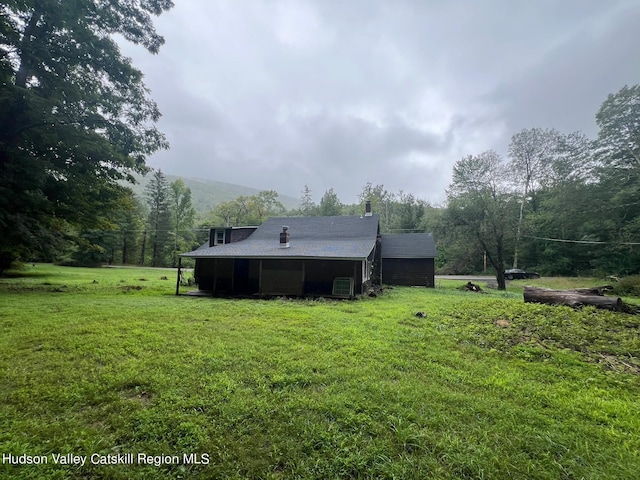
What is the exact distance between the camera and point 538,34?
Result: 41.5ft

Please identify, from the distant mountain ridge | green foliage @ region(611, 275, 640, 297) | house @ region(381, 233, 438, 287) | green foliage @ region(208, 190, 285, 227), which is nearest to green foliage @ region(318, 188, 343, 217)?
green foliage @ region(208, 190, 285, 227)

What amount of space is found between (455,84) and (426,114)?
10.4 m

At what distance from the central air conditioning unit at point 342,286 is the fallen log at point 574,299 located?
636 centimetres

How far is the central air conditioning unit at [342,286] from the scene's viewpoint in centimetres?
1209

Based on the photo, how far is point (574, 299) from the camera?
312 inches

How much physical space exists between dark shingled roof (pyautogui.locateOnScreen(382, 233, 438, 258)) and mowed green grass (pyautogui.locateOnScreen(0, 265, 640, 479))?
504 inches

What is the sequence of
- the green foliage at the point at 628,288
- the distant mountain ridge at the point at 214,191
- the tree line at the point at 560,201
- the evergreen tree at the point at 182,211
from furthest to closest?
the distant mountain ridge at the point at 214,191, the evergreen tree at the point at 182,211, the tree line at the point at 560,201, the green foliage at the point at 628,288

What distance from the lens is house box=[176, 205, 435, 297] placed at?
1198cm

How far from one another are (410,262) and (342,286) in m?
8.76

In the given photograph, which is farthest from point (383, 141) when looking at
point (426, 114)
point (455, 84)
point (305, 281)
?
point (305, 281)

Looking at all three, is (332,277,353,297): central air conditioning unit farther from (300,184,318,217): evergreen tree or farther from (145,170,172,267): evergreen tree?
(145,170,172,267): evergreen tree

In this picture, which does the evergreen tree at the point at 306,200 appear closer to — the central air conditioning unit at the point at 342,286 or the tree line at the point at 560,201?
the tree line at the point at 560,201

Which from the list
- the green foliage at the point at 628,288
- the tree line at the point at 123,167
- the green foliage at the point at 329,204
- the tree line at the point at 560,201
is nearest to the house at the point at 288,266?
the tree line at the point at 123,167

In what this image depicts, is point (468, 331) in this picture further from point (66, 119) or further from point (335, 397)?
point (66, 119)
